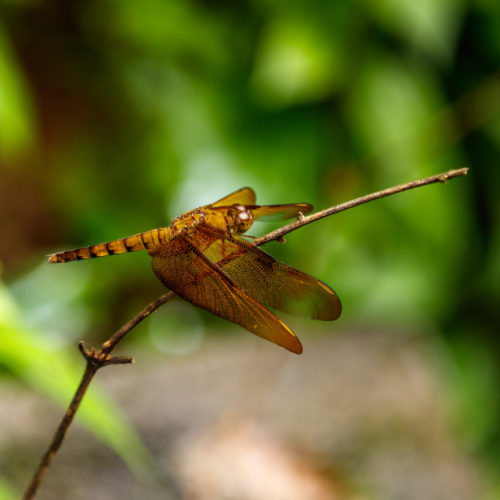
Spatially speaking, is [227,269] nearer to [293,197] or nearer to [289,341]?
[289,341]

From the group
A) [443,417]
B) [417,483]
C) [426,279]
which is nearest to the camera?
[417,483]

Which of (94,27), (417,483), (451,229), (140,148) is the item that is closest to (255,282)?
(417,483)

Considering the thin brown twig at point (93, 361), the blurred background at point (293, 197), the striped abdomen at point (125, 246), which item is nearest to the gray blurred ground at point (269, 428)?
the blurred background at point (293, 197)

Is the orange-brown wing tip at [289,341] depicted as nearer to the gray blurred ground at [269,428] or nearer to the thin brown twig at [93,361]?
the thin brown twig at [93,361]

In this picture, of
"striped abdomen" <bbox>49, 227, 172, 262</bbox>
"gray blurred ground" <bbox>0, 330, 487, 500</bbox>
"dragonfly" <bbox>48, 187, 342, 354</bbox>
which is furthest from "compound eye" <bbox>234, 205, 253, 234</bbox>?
"gray blurred ground" <bbox>0, 330, 487, 500</bbox>

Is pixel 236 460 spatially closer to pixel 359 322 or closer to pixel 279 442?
pixel 279 442

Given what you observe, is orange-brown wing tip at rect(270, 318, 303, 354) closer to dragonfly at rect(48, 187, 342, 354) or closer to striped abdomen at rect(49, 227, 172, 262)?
dragonfly at rect(48, 187, 342, 354)

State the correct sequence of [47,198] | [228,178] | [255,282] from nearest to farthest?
[255,282]
[228,178]
[47,198]
